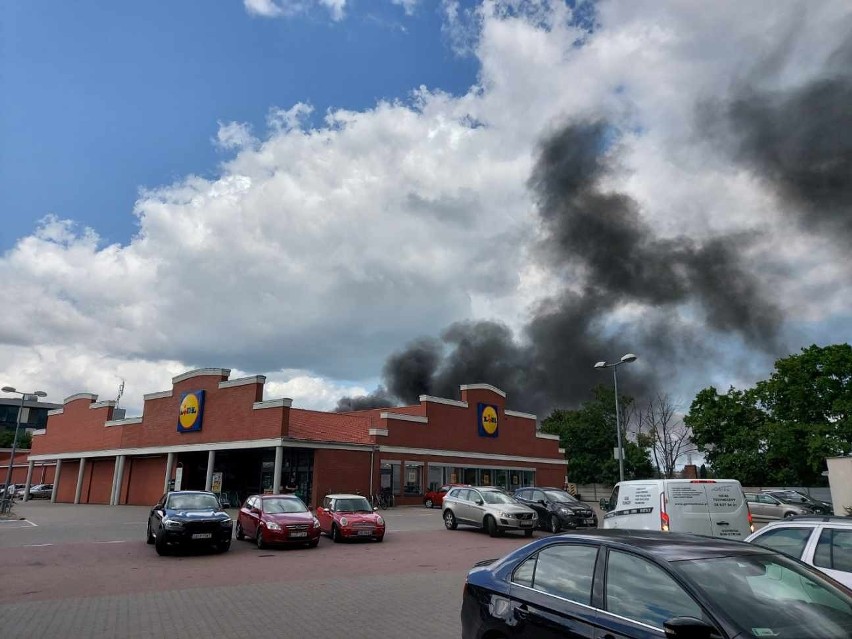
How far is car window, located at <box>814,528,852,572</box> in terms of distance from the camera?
18.6 ft

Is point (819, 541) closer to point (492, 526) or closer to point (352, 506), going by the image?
point (492, 526)

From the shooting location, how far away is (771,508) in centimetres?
2911

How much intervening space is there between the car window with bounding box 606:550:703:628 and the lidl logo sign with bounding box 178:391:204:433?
3731 cm

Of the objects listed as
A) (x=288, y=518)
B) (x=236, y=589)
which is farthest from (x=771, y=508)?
(x=236, y=589)

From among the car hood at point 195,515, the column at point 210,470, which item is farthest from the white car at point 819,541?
the column at point 210,470

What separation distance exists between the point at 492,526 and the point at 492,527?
0.03 metres

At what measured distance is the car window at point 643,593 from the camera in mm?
3439

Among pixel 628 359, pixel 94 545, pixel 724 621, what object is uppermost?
pixel 628 359

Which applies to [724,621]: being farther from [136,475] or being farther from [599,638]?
[136,475]

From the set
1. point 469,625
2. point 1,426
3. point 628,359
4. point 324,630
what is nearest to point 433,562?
point 324,630

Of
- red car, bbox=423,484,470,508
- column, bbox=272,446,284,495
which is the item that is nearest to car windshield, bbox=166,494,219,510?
column, bbox=272,446,284,495

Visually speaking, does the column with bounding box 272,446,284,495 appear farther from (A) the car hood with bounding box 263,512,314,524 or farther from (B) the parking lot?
(A) the car hood with bounding box 263,512,314,524

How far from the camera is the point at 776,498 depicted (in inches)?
1179

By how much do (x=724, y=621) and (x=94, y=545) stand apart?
17981 millimetres
